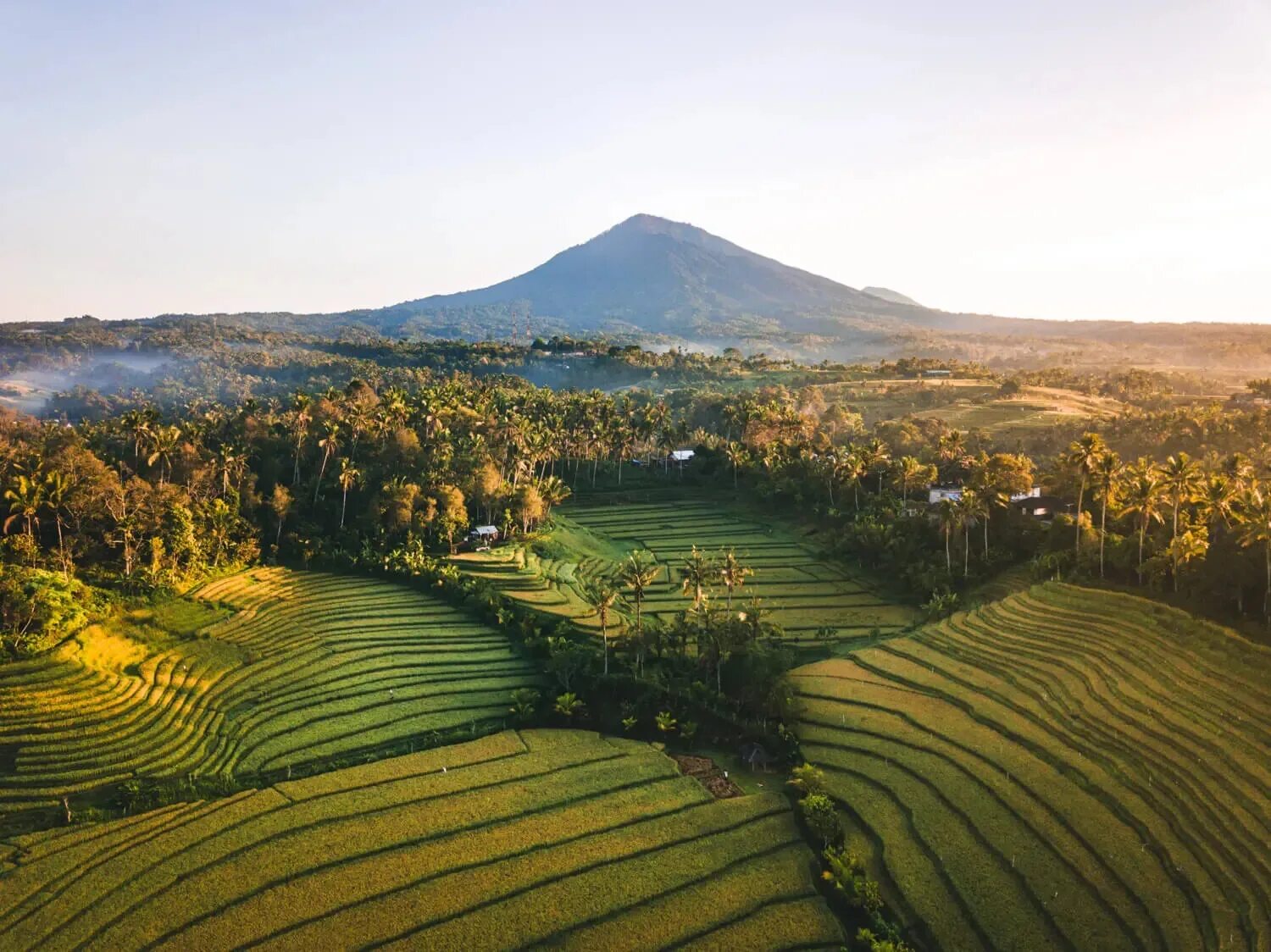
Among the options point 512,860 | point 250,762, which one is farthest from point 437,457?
point 512,860

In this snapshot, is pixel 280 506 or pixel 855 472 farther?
pixel 855 472

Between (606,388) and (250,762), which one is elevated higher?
(606,388)

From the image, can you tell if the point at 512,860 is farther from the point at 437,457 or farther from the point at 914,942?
the point at 437,457

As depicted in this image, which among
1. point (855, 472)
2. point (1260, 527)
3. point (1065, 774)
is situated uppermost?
point (1260, 527)

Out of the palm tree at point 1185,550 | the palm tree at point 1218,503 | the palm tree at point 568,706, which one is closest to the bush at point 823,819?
the palm tree at point 568,706

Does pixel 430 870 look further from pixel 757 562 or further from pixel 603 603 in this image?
pixel 757 562

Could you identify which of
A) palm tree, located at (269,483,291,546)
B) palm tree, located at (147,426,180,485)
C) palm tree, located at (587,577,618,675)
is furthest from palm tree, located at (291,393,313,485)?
palm tree, located at (587,577,618,675)

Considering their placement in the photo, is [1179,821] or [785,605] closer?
[1179,821]

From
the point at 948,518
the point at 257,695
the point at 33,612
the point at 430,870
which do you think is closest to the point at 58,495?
the point at 33,612
